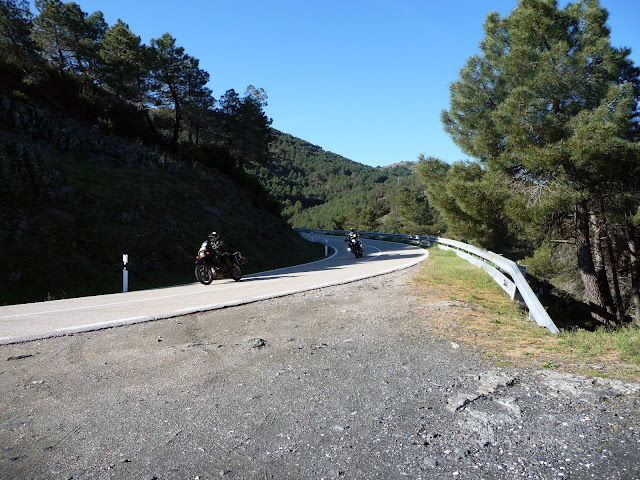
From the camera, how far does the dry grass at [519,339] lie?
445cm

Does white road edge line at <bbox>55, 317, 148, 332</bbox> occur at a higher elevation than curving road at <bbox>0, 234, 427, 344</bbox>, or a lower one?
higher

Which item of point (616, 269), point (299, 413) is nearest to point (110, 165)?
point (299, 413)

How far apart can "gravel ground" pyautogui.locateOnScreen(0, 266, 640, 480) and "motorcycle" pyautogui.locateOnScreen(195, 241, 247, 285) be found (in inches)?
263

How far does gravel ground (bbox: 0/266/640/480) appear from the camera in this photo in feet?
8.61

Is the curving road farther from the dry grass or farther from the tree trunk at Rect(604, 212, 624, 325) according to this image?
the tree trunk at Rect(604, 212, 624, 325)

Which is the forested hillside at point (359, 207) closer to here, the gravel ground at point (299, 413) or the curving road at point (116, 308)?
the curving road at point (116, 308)

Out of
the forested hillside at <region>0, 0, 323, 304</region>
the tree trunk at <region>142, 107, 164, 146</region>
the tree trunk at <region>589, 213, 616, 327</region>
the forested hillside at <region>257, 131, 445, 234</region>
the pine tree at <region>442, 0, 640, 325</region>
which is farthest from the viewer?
the forested hillside at <region>257, 131, 445, 234</region>

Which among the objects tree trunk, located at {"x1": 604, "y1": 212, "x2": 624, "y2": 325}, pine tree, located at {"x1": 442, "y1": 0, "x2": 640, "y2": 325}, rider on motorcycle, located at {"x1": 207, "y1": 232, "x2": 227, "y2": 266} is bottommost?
tree trunk, located at {"x1": 604, "y1": 212, "x2": 624, "y2": 325}

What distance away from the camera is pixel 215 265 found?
41.1 ft

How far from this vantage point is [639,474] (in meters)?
2.49

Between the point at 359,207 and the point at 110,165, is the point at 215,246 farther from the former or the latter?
the point at 359,207

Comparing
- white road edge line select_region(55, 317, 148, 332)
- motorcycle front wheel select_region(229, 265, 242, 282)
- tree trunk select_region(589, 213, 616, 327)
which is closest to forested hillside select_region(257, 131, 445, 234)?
tree trunk select_region(589, 213, 616, 327)

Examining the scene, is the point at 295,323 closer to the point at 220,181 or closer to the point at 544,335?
the point at 544,335

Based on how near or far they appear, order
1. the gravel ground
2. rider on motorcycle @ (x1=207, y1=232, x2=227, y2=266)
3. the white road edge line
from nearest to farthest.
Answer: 1. the gravel ground
2. the white road edge line
3. rider on motorcycle @ (x1=207, y1=232, x2=227, y2=266)
